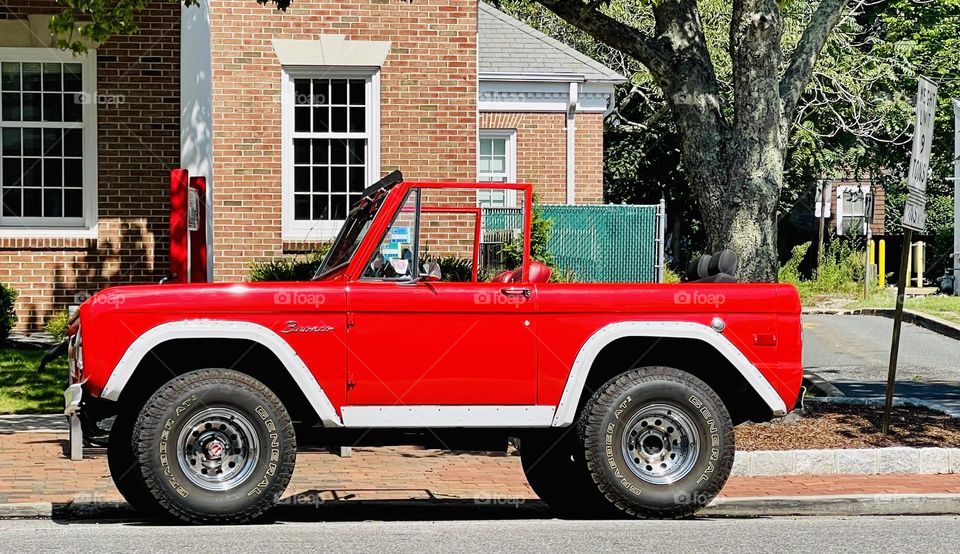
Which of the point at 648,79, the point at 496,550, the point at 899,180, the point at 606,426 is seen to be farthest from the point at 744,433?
the point at 899,180

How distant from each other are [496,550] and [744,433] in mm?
4788

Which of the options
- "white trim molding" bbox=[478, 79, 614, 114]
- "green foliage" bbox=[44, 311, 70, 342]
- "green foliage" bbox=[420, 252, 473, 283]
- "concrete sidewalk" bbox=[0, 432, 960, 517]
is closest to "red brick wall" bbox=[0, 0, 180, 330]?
"green foliage" bbox=[44, 311, 70, 342]

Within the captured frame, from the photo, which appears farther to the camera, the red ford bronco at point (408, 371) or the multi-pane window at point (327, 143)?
the multi-pane window at point (327, 143)

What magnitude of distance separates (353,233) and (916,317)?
20.6 metres

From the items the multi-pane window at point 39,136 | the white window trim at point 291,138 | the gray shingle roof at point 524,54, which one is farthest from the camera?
the gray shingle roof at point 524,54

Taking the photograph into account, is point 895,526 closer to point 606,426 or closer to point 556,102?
point 606,426

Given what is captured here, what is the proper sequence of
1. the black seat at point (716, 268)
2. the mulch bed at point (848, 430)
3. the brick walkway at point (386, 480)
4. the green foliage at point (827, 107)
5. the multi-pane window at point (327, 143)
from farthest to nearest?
1. the green foliage at point (827, 107)
2. the multi-pane window at point (327, 143)
3. the mulch bed at point (848, 430)
4. the brick walkway at point (386, 480)
5. the black seat at point (716, 268)

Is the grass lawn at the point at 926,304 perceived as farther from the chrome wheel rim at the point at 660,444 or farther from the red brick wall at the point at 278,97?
the chrome wheel rim at the point at 660,444

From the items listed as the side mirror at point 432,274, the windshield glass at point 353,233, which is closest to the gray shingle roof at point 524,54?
the windshield glass at point 353,233

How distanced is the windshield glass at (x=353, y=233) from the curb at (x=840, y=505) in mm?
2840

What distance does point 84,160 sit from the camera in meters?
16.8

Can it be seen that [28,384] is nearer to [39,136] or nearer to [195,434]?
[39,136]

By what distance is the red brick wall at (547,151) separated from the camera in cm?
2652

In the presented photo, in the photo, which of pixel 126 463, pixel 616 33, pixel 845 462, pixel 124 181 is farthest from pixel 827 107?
pixel 126 463
